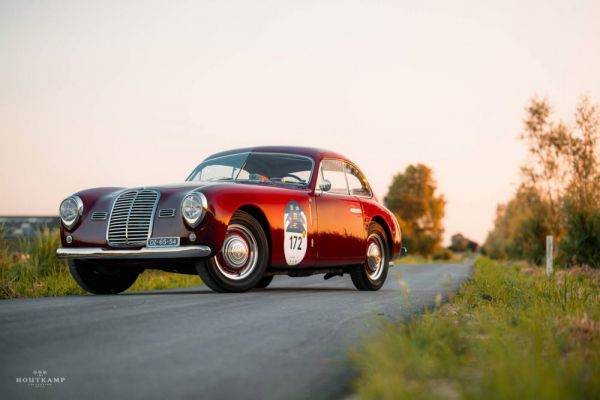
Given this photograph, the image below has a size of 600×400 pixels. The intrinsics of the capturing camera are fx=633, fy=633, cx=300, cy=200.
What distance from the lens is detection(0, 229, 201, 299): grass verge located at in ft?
26.0

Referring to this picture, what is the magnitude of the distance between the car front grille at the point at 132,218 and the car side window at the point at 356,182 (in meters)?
3.39

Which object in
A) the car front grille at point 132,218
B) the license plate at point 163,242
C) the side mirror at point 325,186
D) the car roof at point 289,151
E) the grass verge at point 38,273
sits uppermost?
the car roof at point 289,151

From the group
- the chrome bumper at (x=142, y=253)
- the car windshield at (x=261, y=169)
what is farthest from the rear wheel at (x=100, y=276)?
the car windshield at (x=261, y=169)

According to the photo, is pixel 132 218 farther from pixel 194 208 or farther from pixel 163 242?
pixel 194 208

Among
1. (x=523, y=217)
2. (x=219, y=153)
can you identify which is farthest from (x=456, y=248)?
(x=219, y=153)

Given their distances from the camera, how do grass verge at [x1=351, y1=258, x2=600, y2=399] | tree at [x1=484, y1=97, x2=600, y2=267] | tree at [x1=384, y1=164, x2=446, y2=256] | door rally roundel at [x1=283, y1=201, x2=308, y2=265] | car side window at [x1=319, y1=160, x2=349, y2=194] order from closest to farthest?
grass verge at [x1=351, y1=258, x2=600, y2=399]
door rally roundel at [x1=283, y1=201, x2=308, y2=265]
car side window at [x1=319, y1=160, x2=349, y2=194]
tree at [x1=484, y1=97, x2=600, y2=267]
tree at [x1=384, y1=164, x2=446, y2=256]

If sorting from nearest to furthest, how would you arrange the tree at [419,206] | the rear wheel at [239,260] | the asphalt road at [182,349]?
the asphalt road at [182,349], the rear wheel at [239,260], the tree at [419,206]

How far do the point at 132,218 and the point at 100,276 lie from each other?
1.26m

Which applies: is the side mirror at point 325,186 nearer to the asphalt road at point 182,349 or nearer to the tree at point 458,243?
the asphalt road at point 182,349

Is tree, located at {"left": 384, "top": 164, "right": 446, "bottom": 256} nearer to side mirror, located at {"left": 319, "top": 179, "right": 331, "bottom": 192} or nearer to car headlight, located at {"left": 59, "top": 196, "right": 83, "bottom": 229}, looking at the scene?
side mirror, located at {"left": 319, "top": 179, "right": 331, "bottom": 192}

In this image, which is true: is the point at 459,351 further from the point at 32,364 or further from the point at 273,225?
the point at 273,225

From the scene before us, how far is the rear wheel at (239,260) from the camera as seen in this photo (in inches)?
263

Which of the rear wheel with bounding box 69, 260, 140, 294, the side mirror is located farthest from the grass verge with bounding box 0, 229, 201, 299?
the side mirror

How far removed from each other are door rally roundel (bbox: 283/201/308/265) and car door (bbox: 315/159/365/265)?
0.33 metres
